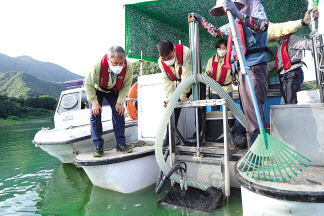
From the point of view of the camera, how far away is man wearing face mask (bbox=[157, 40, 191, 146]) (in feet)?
10.4

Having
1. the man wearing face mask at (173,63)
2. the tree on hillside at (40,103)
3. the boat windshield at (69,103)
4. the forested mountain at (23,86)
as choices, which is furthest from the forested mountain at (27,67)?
the man wearing face mask at (173,63)

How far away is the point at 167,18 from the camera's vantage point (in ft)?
17.1

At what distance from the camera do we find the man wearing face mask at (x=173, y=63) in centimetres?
317

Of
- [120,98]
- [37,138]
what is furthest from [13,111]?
[120,98]

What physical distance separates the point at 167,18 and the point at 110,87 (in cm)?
261

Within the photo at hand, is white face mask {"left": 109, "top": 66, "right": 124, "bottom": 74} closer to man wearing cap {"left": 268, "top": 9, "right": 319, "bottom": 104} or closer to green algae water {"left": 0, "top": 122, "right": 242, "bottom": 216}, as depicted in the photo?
green algae water {"left": 0, "top": 122, "right": 242, "bottom": 216}

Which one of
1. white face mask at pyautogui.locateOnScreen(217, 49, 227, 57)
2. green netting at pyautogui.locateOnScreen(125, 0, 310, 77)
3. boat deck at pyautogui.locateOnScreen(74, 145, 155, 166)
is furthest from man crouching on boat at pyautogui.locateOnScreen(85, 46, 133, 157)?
white face mask at pyautogui.locateOnScreen(217, 49, 227, 57)

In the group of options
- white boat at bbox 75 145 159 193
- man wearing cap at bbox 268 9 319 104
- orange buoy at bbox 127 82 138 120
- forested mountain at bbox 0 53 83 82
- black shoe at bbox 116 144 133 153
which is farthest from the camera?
forested mountain at bbox 0 53 83 82

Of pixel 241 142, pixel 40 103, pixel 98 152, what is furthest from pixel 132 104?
pixel 40 103

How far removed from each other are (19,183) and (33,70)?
210m

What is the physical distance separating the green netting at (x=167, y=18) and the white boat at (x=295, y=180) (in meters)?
3.13

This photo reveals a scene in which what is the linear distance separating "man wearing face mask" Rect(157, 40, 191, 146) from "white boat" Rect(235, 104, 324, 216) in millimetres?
1363

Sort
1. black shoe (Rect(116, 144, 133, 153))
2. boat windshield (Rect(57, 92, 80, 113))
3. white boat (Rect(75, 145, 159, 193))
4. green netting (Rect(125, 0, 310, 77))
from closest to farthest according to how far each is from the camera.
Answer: white boat (Rect(75, 145, 159, 193)) → black shoe (Rect(116, 144, 133, 153)) → green netting (Rect(125, 0, 310, 77)) → boat windshield (Rect(57, 92, 80, 113))

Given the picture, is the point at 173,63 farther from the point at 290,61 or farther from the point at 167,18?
the point at 167,18
